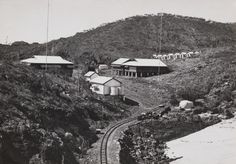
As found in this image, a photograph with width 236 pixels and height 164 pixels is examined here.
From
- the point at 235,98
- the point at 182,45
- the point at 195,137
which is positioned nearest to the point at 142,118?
the point at 195,137

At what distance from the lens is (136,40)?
107 meters

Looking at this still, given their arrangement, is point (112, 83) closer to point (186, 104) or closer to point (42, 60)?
point (186, 104)

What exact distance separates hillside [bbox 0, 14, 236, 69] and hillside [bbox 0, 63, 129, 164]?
39.1m

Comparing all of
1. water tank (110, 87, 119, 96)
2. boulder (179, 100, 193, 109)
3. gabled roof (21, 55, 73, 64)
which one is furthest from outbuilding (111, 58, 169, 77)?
boulder (179, 100, 193, 109)

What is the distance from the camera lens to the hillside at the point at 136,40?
3686 inches

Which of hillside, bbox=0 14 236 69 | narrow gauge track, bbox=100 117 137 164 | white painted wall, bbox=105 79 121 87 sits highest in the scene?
hillside, bbox=0 14 236 69

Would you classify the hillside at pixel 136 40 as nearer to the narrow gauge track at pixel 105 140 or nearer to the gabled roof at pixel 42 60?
the gabled roof at pixel 42 60

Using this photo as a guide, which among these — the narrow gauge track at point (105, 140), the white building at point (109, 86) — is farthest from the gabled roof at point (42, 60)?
the narrow gauge track at point (105, 140)

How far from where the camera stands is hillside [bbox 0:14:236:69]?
93625 millimetres

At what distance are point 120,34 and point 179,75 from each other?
50453 mm

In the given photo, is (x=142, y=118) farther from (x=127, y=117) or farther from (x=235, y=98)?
(x=235, y=98)

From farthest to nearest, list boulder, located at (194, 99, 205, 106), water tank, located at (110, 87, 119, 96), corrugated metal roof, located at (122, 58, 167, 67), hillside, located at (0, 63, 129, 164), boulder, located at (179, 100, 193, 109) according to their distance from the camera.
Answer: corrugated metal roof, located at (122, 58, 167, 67) < boulder, located at (194, 99, 205, 106) < water tank, located at (110, 87, 119, 96) < boulder, located at (179, 100, 193, 109) < hillside, located at (0, 63, 129, 164)

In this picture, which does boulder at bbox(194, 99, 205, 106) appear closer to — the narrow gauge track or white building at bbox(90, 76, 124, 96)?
white building at bbox(90, 76, 124, 96)

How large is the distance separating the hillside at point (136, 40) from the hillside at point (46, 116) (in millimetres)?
39147
